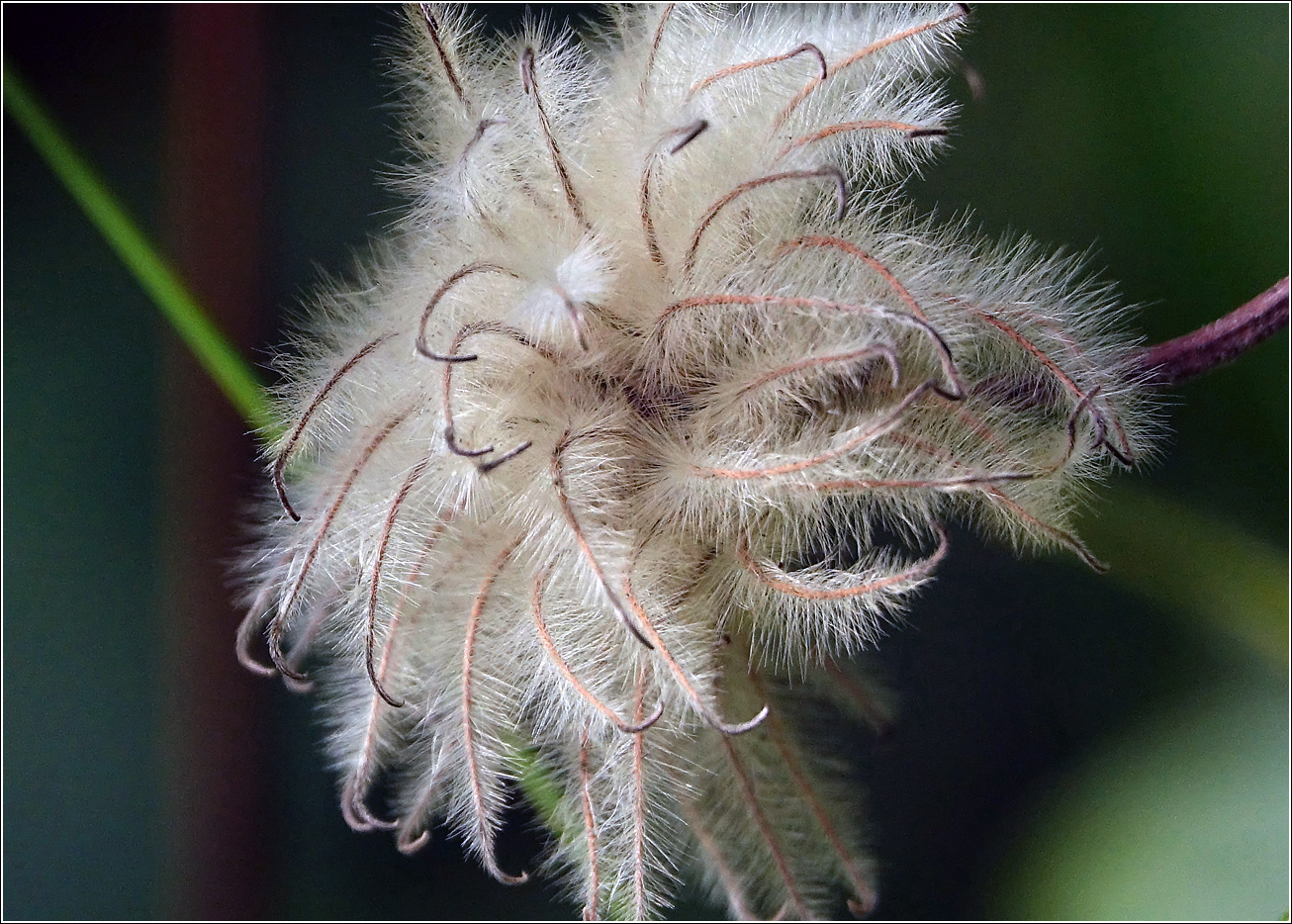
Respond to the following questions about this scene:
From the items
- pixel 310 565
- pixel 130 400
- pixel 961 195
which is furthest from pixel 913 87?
pixel 130 400

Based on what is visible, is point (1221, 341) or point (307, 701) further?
point (307, 701)

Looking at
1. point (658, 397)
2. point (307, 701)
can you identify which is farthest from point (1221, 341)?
point (307, 701)

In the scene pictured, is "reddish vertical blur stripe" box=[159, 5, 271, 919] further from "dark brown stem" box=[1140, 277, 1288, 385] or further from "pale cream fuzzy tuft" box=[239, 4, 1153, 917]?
"dark brown stem" box=[1140, 277, 1288, 385]

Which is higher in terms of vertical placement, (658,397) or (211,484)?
(658,397)

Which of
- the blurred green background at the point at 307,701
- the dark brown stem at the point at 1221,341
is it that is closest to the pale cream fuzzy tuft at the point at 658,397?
the dark brown stem at the point at 1221,341

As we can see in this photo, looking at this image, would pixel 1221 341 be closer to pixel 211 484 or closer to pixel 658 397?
pixel 658 397

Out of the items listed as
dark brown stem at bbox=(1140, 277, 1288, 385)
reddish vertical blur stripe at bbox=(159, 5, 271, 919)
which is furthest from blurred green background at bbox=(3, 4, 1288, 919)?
dark brown stem at bbox=(1140, 277, 1288, 385)
